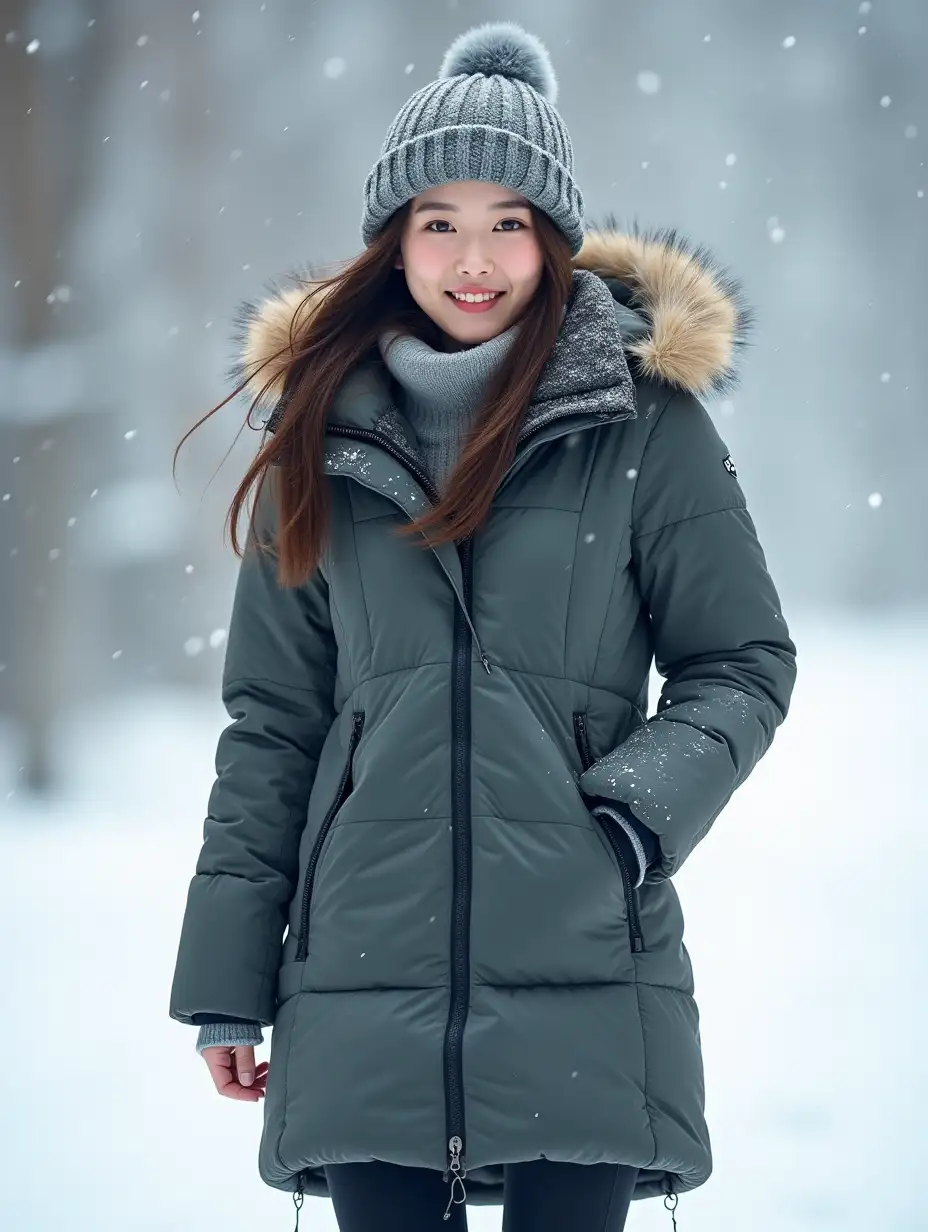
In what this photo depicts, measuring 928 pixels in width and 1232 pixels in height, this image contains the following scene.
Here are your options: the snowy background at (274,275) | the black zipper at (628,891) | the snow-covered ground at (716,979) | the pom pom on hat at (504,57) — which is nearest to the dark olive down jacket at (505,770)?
the black zipper at (628,891)

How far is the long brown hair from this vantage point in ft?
3.75

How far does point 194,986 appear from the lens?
3.81 feet

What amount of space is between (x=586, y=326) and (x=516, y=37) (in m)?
0.33

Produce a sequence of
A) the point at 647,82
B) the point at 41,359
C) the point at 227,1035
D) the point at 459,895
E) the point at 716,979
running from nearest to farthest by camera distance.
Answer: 1. the point at 459,895
2. the point at 227,1035
3. the point at 716,979
4. the point at 647,82
5. the point at 41,359

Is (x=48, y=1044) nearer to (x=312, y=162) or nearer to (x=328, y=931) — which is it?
(x=328, y=931)

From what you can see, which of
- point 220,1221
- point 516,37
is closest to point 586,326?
point 516,37

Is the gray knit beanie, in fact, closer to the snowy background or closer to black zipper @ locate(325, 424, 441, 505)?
black zipper @ locate(325, 424, 441, 505)

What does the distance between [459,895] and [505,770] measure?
4.0 inches

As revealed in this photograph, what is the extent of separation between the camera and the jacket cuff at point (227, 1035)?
1.18 metres

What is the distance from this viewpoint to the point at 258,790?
120 cm

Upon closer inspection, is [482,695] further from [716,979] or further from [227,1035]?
[716,979]

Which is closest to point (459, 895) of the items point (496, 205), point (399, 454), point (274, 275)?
point (399, 454)

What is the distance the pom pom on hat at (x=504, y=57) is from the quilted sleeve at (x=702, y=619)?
0.38 m

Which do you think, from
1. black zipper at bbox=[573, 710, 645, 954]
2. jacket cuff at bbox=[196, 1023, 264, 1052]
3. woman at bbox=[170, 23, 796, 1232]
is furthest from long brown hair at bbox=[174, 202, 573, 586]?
jacket cuff at bbox=[196, 1023, 264, 1052]
